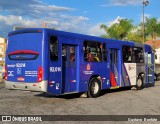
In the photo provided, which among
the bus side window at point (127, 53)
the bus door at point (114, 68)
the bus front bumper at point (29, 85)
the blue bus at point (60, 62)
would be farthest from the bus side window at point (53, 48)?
the bus side window at point (127, 53)

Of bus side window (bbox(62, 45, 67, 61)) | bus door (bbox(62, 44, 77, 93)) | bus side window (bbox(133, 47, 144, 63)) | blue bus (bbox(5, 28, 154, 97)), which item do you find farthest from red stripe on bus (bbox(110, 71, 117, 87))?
bus side window (bbox(62, 45, 67, 61))

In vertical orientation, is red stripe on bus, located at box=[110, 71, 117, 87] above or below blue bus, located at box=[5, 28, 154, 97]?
below

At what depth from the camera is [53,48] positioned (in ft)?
43.1

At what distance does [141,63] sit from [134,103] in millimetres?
7454

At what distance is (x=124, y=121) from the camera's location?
9.63 meters

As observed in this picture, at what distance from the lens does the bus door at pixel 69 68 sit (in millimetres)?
13711

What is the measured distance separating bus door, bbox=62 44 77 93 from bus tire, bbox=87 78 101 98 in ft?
4.20

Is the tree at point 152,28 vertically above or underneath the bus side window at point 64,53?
above

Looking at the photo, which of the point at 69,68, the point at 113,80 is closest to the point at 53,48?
the point at 69,68

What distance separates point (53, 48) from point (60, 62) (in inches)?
25.6

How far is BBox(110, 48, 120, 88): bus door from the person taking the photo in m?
17.3

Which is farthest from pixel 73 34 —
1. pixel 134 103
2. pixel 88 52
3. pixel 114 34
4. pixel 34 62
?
pixel 114 34

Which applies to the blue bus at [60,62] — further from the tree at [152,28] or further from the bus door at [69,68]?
the tree at [152,28]

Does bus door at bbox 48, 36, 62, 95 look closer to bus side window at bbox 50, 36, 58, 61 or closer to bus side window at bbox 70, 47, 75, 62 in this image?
bus side window at bbox 50, 36, 58, 61
